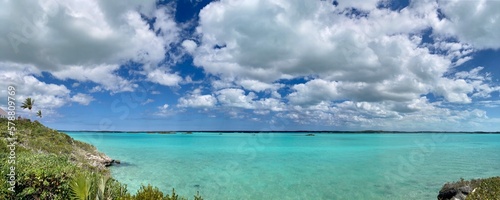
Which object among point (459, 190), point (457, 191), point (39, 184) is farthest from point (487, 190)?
point (39, 184)

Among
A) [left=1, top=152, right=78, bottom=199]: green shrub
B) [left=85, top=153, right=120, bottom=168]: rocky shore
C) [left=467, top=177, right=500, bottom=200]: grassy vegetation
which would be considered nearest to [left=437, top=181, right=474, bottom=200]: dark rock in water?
[left=467, top=177, right=500, bottom=200]: grassy vegetation

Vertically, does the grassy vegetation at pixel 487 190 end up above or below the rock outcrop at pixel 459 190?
above

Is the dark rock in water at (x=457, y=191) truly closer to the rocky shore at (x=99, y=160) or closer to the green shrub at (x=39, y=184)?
the green shrub at (x=39, y=184)

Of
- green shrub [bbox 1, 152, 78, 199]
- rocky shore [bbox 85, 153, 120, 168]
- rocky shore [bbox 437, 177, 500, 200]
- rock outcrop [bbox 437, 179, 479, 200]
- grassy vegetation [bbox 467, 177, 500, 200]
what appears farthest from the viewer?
rocky shore [bbox 85, 153, 120, 168]

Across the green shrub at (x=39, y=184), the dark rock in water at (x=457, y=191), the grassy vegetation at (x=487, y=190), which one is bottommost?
the dark rock in water at (x=457, y=191)

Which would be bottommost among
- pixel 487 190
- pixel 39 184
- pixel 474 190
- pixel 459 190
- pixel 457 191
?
pixel 457 191

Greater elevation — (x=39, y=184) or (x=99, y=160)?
(x=39, y=184)

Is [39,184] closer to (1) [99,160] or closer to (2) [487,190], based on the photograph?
(2) [487,190]

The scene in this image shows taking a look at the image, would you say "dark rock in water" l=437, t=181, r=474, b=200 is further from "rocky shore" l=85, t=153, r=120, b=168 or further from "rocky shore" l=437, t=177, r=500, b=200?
"rocky shore" l=85, t=153, r=120, b=168

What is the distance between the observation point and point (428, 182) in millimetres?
35906

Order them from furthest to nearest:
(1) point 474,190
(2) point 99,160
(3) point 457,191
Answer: (2) point 99,160 < (3) point 457,191 < (1) point 474,190

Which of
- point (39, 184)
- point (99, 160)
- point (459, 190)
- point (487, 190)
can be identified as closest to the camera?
point (39, 184)

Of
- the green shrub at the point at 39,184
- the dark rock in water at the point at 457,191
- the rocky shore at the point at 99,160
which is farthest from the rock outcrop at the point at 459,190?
the rocky shore at the point at 99,160

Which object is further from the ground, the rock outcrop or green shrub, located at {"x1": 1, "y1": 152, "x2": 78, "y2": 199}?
green shrub, located at {"x1": 1, "y1": 152, "x2": 78, "y2": 199}
